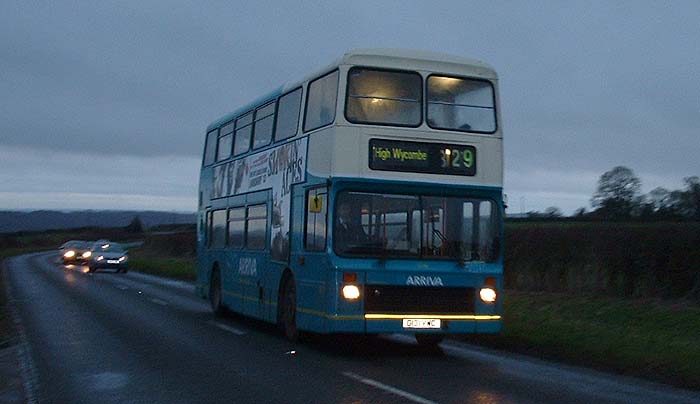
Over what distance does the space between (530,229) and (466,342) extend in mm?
7359

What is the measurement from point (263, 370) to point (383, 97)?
451 cm

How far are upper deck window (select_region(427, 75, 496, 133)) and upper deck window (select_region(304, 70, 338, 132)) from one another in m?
1.47

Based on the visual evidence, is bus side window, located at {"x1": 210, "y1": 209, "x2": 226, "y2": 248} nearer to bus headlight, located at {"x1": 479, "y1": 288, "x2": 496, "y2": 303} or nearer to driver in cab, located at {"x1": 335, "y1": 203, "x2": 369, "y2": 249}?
driver in cab, located at {"x1": 335, "y1": 203, "x2": 369, "y2": 249}

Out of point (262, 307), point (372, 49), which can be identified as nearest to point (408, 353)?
point (262, 307)

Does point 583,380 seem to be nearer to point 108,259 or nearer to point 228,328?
point 228,328

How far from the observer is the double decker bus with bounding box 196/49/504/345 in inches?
578

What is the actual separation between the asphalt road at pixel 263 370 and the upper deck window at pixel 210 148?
14.7 ft

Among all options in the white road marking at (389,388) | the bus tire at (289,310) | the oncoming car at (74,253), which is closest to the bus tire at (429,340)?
the bus tire at (289,310)

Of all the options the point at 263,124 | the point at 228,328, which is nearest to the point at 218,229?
the point at 228,328

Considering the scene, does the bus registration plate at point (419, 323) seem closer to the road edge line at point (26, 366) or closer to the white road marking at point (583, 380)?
the white road marking at point (583, 380)

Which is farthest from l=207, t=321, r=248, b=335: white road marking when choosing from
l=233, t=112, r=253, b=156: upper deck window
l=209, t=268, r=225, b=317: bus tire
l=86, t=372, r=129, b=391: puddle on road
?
l=86, t=372, r=129, b=391: puddle on road

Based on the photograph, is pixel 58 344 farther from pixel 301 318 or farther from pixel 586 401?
pixel 586 401

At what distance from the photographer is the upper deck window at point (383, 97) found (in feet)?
48.9

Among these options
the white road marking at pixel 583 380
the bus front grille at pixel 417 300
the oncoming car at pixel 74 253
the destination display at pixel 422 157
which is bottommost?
the white road marking at pixel 583 380
